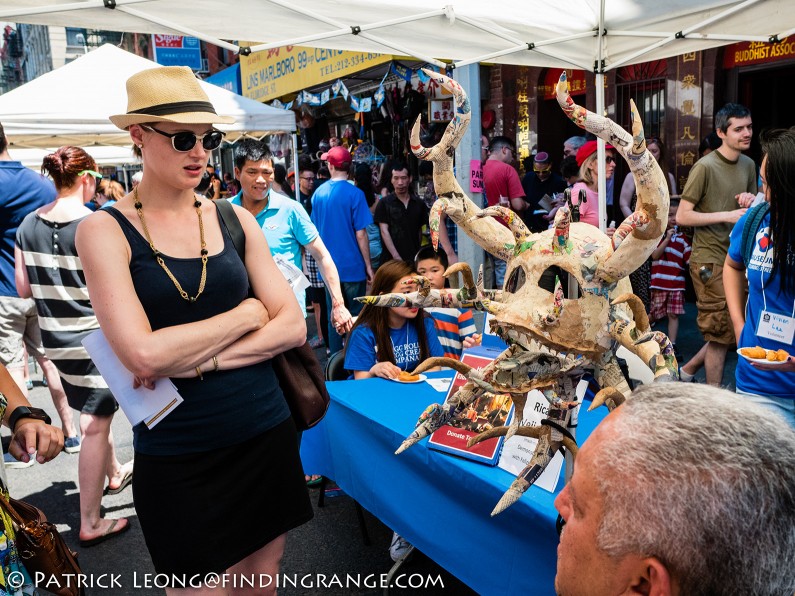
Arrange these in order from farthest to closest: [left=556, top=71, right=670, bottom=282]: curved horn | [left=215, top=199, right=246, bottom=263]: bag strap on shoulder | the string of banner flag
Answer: the string of banner flag, [left=215, top=199, right=246, bottom=263]: bag strap on shoulder, [left=556, top=71, right=670, bottom=282]: curved horn

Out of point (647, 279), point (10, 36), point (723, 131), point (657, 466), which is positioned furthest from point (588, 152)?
point (10, 36)

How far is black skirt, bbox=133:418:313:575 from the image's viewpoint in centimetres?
187

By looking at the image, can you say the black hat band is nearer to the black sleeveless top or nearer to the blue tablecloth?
the black sleeveless top

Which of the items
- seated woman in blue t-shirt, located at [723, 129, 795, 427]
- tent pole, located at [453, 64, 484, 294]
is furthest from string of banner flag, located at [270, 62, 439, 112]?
seated woman in blue t-shirt, located at [723, 129, 795, 427]

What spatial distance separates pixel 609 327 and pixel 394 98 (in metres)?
9.04

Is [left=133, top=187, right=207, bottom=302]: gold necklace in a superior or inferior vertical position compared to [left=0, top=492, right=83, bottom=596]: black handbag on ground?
superior

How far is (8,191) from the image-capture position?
4223mm

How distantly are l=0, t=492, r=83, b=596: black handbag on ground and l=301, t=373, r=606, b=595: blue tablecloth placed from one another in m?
1.13

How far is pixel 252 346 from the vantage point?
1.94m

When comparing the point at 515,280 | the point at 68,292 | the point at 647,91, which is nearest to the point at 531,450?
the point at 515,280

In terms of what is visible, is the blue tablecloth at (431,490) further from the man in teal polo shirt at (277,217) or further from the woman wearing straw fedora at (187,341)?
the man in teal polo shirt at (277,217)

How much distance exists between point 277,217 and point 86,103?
281 cm

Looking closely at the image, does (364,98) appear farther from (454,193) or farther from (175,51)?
(175,51)

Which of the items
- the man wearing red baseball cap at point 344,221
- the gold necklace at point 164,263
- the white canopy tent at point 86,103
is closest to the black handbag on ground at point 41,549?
the gold necklace at point 164,263
